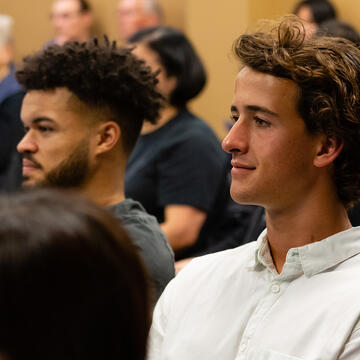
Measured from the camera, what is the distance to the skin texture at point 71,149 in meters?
2.07

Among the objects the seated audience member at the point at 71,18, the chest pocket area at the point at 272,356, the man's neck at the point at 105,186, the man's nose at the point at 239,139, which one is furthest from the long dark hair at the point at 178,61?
the seated audience member at the point at 71,18

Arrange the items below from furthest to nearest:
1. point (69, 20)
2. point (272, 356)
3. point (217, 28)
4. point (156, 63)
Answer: point (69, 20) → point (217, 28) → point (156, 63) → point (272, 356)

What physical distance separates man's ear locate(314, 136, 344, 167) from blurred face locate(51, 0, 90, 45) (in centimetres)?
398

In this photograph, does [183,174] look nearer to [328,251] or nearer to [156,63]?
[156,63]

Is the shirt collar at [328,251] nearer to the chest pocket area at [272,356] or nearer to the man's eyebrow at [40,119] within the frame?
the chest pocket area at [272,356]

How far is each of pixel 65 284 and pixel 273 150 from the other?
878 mm

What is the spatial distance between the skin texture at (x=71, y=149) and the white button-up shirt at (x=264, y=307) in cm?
55

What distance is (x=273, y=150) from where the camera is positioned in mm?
1471

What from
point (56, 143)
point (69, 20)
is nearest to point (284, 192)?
point (56, 143)

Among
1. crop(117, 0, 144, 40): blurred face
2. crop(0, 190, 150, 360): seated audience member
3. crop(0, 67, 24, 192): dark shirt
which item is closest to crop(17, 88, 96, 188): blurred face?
crop(0, 67, 24, 192): dark shirt

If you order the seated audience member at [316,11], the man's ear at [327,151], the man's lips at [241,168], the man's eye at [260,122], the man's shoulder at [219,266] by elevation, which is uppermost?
the man's eye at [260,122]

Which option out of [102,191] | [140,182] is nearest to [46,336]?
[102,191]

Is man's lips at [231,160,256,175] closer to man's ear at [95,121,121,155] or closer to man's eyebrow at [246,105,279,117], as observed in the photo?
man's eyebrow at [246,105,279,117]

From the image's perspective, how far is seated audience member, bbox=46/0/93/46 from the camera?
5.27m
